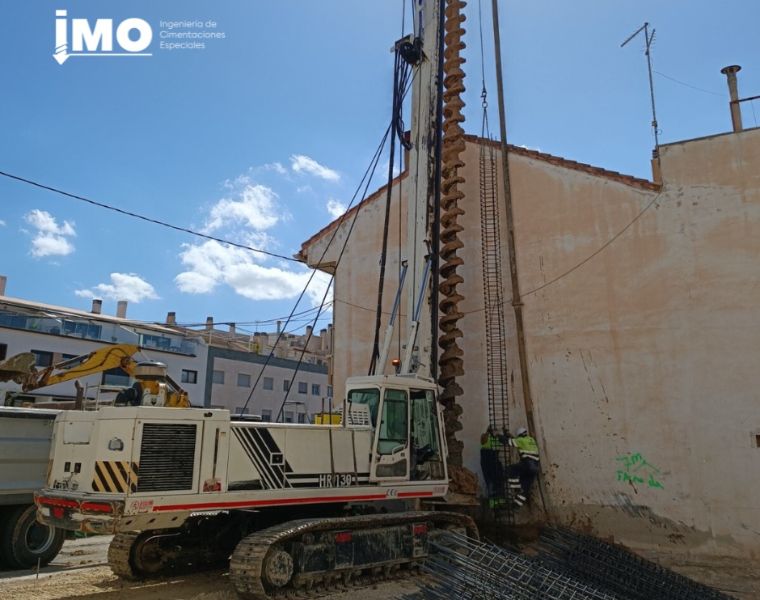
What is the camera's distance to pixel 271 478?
8211mm

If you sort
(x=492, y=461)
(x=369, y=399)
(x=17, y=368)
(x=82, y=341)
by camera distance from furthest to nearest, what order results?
(x=82, y=341) < (x=492, y=461) < (x=17, y=368) < (x=369, y=399)

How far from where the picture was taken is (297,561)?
26.4 ft

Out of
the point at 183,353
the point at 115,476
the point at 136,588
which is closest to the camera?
the point at 115,476

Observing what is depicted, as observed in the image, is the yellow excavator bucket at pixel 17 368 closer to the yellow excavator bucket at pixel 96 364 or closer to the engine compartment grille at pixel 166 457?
the yellow excavator bucket at pixel 96 364

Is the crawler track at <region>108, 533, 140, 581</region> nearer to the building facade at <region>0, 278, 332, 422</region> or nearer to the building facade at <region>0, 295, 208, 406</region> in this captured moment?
the building facade at <region>0, 278, 332, 422</region>

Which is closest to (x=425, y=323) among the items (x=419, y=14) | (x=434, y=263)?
(x=434, y=263)

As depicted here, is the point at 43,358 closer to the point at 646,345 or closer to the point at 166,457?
the point at 166,457

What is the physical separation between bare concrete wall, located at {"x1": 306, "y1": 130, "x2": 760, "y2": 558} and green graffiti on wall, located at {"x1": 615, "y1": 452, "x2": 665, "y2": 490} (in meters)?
0.02

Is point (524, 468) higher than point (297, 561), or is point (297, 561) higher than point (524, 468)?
point (524, 468)

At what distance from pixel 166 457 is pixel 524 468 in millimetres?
7504

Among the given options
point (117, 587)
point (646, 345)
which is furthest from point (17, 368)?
point (646, 345)

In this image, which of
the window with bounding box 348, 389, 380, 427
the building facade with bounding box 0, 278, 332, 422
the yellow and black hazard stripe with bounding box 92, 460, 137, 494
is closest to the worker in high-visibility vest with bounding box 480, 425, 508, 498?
the window with bounding box 348, 389, 380, 427

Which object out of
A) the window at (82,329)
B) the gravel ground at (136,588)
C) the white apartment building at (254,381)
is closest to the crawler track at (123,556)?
the gravel ground at (136,588)

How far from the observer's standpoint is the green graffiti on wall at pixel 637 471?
11.9m
